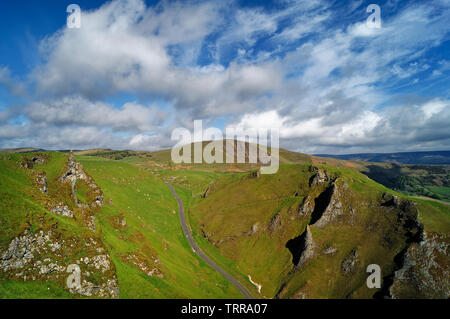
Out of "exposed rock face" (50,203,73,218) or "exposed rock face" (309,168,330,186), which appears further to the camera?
"exposed rock face" (309,168,330,186)

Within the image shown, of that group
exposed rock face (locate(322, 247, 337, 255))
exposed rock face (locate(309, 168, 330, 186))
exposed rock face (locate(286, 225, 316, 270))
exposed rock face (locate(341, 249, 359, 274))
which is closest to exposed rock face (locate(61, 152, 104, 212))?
exposed rock face (locate(286, 225, 316, 270))

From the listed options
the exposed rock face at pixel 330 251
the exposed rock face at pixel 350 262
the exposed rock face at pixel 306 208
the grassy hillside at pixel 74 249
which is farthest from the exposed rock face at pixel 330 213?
the grassy hillside at pixel 74 249

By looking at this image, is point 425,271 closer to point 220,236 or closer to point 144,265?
point 220,236

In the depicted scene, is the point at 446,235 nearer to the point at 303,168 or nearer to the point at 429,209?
the point at 429,209

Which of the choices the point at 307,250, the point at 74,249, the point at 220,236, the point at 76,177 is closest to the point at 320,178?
the point at 307,250

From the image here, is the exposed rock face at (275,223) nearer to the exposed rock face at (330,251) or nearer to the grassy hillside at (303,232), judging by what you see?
the grassy hillside at (303,232)

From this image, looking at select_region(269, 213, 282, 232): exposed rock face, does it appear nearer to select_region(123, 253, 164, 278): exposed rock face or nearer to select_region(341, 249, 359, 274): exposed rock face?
select_region(341, 249, 359, 274): exposed rock face
